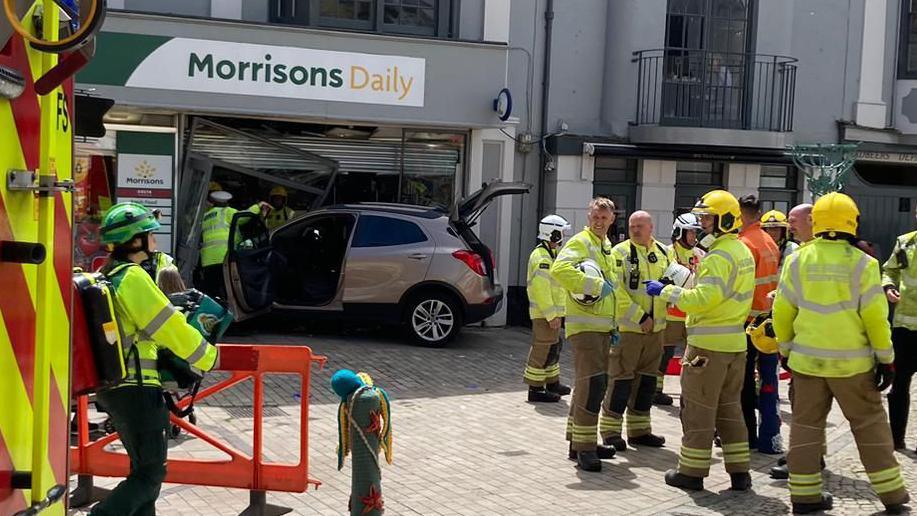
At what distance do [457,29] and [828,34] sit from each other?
6922 millimetres

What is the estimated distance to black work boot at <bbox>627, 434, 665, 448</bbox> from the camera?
881 cm

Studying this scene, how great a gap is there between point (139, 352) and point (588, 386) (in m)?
3.86

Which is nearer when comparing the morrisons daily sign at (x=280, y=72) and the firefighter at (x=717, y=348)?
the firefighter at (x=717, y=348)

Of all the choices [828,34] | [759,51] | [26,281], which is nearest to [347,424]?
[26,281]

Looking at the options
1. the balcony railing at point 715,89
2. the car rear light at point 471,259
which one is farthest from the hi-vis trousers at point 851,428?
the balcony railing at point 715,89

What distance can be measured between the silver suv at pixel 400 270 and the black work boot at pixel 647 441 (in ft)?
16.0

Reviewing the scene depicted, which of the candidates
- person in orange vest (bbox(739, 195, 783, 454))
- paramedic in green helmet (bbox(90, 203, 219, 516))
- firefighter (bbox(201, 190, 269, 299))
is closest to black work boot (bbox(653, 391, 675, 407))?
person in orange vest (bbox(739, 195, 783, 454))

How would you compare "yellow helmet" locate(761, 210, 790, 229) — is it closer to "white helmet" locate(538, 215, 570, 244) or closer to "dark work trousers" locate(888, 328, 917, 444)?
"dark work trousers" locate(888, 328, 917, 444)

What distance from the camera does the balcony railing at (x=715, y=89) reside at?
1698cm

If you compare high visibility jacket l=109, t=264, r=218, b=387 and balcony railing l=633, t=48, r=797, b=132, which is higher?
balcony railing l=633, t=48, r=797, b=132

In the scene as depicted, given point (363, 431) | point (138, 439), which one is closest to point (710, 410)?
point (363, 431)

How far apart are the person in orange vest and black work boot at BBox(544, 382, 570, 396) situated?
2474 millimetres

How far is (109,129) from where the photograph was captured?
14094 millimetres

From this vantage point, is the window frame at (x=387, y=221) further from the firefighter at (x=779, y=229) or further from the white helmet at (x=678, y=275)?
the white helmet at (x=678, y=275)
